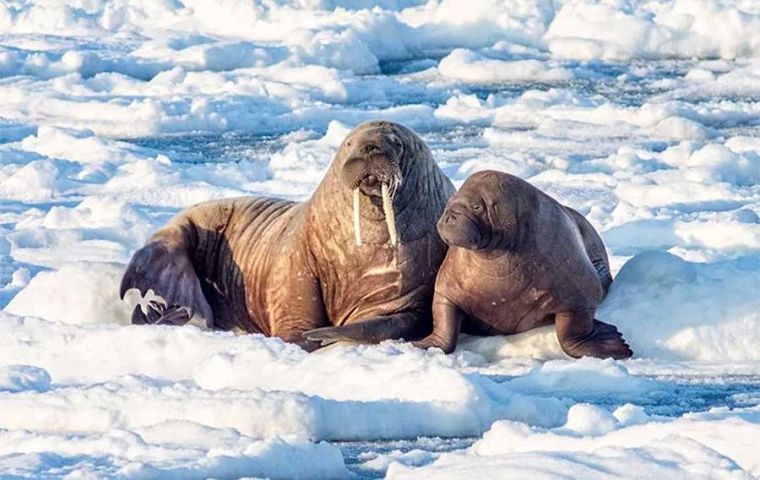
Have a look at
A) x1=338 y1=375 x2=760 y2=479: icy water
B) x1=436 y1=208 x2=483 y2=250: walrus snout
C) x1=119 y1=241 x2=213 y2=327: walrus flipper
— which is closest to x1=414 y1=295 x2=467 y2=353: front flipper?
x1=436 y1=208 x2=483 y2=250: walrus snout

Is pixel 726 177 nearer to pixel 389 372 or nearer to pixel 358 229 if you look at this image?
pixel 358 229

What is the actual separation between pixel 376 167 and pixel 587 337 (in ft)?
3.55

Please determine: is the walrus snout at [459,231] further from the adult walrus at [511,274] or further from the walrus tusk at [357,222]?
the walrus tusk at [357,222]

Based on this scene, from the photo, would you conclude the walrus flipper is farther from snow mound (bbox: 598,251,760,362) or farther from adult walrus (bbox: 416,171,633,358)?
snow mound (bbox: 598,251,760,362)

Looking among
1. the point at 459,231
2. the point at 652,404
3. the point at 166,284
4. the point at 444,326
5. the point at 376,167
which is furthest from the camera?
the point at 166,284

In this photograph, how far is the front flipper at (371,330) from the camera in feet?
22.0

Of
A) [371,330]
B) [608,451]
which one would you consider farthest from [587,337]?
[608,451]

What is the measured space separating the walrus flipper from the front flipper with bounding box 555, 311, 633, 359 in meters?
1.86

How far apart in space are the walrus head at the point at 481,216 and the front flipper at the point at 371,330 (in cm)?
44

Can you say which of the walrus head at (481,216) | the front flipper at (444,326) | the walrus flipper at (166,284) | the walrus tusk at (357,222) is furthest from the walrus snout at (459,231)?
the walrus flipper at (166,284)

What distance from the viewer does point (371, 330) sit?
22.2 feet

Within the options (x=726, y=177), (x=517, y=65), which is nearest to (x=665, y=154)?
(x=726, y=177)

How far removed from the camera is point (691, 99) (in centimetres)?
1645

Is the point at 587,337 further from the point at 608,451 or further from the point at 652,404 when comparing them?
the point at 608,451
